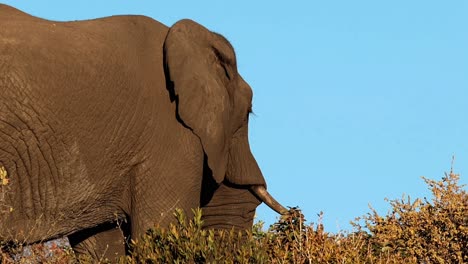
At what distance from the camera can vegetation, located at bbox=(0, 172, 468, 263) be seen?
48.7ft

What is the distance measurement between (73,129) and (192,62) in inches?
74.0

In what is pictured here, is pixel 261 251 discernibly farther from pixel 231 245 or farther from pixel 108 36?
pixel 108 36

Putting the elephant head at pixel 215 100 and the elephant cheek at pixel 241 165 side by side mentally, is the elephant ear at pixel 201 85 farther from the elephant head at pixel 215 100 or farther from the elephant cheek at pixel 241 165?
the elephant cheek at pixel 241 165

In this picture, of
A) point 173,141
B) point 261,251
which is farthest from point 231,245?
point 173,141

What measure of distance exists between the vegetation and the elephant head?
77cm

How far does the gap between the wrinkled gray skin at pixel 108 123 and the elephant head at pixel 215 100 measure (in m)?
0.02

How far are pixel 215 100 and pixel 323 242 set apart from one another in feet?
8.76

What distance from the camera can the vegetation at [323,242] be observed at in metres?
14.8

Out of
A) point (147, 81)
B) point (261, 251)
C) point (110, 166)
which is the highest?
point (147, 81)

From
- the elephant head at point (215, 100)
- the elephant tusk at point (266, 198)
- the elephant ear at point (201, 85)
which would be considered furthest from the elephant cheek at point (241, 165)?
the elephant ear at point (201, 85)

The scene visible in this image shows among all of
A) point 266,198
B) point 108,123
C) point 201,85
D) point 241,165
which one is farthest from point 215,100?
point 266,198

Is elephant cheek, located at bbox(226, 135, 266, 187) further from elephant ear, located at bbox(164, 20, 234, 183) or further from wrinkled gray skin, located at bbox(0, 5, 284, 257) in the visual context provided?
elephant ear, located at bbox(164, 20, 234, 183)

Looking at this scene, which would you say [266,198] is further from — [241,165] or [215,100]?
[215,100]

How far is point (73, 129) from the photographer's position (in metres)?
16.1
